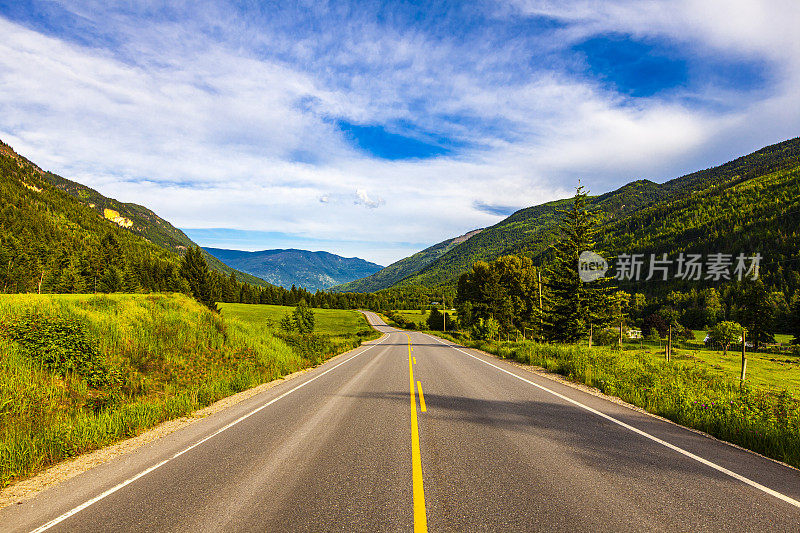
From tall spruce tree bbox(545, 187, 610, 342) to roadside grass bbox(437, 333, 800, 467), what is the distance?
12978 millimetres

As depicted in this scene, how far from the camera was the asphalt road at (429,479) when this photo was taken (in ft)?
11.3

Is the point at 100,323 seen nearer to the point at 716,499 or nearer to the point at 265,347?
the point at 265,347

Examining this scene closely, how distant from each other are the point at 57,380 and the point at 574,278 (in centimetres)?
3001

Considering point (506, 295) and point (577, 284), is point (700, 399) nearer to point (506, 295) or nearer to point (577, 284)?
point (577, 284)

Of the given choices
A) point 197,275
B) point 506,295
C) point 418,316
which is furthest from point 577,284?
point 418,316

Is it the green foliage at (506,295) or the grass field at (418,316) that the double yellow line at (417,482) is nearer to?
the green foliage at (506,295)

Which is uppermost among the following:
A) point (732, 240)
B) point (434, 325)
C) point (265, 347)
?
point (732, 240)

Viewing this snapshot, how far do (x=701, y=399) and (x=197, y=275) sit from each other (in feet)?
234

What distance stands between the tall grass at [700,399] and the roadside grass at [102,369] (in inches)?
465

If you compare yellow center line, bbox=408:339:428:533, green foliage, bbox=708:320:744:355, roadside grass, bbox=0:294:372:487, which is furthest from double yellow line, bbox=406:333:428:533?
green foliage, bbox=708:320:744:355

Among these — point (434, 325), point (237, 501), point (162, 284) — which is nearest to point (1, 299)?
point (237, 501)

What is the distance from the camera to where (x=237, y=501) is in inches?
153

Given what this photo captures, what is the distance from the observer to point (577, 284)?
26953 mm

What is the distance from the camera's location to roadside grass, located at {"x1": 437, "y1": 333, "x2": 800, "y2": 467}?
5.84m
